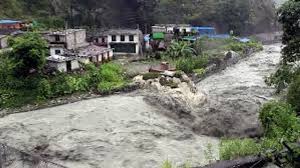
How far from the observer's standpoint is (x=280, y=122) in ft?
56.5

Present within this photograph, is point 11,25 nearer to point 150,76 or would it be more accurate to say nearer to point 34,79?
point 34,79

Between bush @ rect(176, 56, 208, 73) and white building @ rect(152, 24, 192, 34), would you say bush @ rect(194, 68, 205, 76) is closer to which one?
bush @ rect(176, 56, 208, 73)

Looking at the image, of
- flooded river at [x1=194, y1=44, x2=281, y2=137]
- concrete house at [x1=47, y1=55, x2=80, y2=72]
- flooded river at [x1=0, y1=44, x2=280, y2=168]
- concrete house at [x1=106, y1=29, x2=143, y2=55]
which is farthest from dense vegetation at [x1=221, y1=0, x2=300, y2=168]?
concrete house at [x1=106, y1=29, x2=143, y2=55]

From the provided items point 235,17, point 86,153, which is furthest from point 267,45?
point 86,153

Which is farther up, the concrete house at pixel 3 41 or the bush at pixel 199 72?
the concrete house at pixel 3 41

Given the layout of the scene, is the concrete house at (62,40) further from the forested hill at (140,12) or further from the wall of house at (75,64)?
the forested hill at (140,12)

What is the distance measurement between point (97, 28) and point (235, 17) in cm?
1820

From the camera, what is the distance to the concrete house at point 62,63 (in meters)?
33.9

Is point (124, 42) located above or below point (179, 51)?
above

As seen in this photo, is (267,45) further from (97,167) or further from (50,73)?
(97,167)

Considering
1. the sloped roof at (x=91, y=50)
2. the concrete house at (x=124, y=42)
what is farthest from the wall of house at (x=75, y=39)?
the concrete house at (x=124, y=42)

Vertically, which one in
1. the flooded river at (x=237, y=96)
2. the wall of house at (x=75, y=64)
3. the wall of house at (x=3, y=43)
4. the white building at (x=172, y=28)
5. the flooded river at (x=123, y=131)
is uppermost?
the white building at (x=172, y=28)

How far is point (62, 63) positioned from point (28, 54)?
3.84 meters

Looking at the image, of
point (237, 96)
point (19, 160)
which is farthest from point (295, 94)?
point (237, 96)
